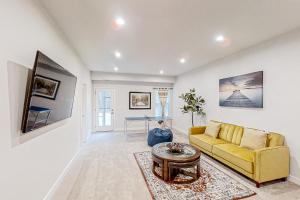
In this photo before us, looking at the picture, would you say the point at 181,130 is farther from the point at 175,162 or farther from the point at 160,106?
the point at 175,162

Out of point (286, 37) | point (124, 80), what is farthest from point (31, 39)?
point (124, 80)

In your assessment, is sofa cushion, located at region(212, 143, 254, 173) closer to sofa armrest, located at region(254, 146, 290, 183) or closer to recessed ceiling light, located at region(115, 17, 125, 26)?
sofa armrest, located at region(254, 146, 290, 183)

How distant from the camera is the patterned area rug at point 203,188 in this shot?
91.1 inches

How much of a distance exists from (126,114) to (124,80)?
1610 millimetres

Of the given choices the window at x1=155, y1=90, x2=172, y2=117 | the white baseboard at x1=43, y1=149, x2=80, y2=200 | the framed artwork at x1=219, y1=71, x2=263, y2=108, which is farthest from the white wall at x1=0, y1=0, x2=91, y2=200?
the window at x1=155, y1=90, x2=172, y2=117

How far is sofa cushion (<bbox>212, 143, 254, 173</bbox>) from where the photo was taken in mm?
2693

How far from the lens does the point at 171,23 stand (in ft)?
8.13

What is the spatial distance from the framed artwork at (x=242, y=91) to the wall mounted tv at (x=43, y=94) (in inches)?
152

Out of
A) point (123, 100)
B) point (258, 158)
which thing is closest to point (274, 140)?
point (258, 158)

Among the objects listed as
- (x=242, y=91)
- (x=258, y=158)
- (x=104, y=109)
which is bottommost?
(x=258, y=158)

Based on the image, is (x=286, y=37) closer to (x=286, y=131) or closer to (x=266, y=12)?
(x=266, y=12)

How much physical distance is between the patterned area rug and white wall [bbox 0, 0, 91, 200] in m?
1.61

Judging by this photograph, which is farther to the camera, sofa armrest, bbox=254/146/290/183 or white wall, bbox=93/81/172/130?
white wall, bbox=93/81/172/130

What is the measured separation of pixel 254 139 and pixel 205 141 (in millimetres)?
1090
